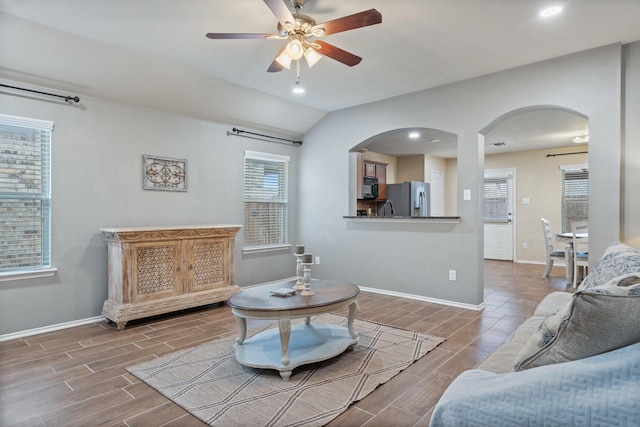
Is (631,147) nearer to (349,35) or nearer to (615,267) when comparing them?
(615,267)

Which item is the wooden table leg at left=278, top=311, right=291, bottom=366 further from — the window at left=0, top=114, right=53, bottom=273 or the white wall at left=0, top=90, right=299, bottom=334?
the window at left=0, top=114, right=53, bottom=273

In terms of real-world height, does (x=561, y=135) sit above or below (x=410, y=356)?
above

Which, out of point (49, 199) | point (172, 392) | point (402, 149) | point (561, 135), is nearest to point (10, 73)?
point (49, 199)

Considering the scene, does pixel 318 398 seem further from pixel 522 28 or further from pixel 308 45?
pixel 522 28

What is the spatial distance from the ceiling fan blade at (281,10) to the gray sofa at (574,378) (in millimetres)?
2085

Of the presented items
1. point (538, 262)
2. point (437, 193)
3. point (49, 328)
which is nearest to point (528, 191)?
point (538, 262)

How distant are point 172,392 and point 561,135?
7.07 meters

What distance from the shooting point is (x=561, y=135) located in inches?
252

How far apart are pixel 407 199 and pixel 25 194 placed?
591 cm

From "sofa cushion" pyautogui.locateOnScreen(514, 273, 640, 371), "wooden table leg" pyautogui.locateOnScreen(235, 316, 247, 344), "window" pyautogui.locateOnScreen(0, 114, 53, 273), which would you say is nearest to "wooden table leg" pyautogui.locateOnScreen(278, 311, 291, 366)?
"wooden table leg" pyautogui.locateOnScreen(235, 316, 247, 344)

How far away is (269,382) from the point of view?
2.37 meters

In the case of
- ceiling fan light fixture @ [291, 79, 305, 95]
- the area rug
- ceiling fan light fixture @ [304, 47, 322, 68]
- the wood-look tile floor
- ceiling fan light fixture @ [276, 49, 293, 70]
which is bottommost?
the wood-look tile floor

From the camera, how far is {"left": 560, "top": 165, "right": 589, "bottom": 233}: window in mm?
7211

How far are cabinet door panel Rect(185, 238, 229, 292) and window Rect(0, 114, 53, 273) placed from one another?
1.30m
